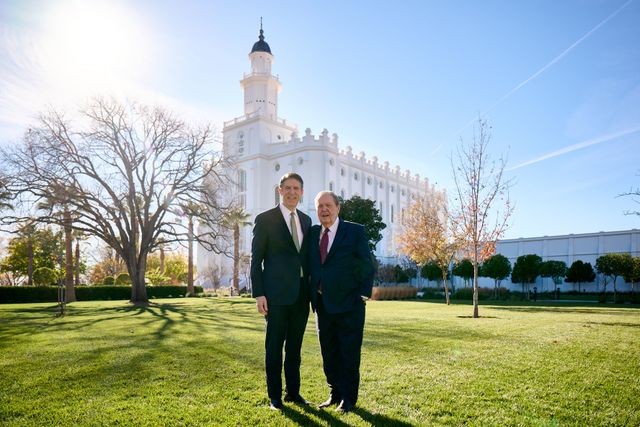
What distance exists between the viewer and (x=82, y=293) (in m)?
27.2

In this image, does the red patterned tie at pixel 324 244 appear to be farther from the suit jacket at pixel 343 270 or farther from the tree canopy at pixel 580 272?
the tree canopy at pixel 580 272

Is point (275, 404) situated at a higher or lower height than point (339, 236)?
lower

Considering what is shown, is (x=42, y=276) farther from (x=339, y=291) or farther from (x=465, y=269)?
(x=339, y=291)

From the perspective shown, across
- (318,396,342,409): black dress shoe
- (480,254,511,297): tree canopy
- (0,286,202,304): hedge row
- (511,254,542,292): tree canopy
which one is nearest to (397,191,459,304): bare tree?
(480,254,511,297): tree canopy

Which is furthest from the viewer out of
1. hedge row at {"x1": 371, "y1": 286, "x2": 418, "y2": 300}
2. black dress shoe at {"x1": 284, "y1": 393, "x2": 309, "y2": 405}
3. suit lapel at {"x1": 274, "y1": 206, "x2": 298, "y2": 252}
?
hedge row at {"x1": 371, "y1": 286, "x2": 418, "y2": 300}

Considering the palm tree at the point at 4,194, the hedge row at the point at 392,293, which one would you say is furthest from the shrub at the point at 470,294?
the palm tree at the point at 4,194

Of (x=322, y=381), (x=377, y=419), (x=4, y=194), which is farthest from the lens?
(x=4, y=194)

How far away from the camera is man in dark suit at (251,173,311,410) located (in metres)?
3.97

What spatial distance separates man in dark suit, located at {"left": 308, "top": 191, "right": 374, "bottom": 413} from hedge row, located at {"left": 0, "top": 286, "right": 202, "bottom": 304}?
86.8ft

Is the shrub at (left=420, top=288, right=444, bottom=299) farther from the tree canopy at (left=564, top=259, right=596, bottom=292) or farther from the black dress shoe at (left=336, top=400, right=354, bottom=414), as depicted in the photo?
the black dress shoe at (left=336, top=400, right=354, bottom=414)

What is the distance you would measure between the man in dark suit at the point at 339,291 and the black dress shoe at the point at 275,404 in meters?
0.37

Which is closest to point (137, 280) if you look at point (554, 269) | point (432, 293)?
point (432, 293)

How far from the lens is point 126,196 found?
22.1 m

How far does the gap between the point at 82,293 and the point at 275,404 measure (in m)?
27.7
